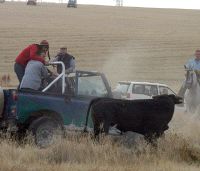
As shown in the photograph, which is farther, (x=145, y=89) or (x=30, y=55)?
(x=145, y=89)

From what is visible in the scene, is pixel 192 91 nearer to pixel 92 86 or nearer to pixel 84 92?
pixel 92 86

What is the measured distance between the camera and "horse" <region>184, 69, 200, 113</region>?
17.4 meters

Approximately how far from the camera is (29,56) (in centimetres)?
1333

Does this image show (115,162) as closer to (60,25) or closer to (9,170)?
(9,170)

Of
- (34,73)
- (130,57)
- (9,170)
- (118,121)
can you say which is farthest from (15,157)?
(130,57)

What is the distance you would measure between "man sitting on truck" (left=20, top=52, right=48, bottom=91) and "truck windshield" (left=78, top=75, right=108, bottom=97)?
75cm

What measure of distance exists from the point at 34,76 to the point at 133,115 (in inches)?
93.3

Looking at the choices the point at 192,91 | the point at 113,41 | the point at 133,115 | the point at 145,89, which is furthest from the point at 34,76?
the point at 113,41

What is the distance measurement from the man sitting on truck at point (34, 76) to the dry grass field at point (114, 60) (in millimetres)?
1812

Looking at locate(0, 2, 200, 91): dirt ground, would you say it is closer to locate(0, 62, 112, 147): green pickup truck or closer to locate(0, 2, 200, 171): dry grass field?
locate(0, 2, 200, 171): dry grass field

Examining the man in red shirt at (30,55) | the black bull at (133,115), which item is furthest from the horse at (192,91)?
the black bull at (133,115)

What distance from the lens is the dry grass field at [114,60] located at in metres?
9.76

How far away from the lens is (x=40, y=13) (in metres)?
Answer: 73.1

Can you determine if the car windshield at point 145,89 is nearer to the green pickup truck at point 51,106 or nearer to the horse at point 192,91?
the horse at point 192,91
